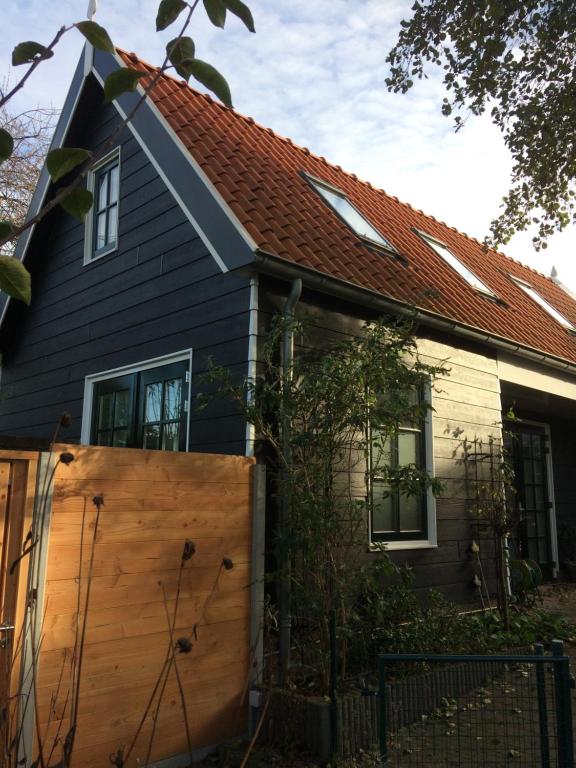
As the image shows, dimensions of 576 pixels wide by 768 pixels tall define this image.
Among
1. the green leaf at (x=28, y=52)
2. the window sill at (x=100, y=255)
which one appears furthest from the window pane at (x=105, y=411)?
the green leaf at (x=28, y=52)

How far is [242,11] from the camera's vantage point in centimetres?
127

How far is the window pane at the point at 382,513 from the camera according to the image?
661 centimetres

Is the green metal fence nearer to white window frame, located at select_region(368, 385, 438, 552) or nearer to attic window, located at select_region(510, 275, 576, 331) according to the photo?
white window frame, located at select_region(368, 385, 438, 552)

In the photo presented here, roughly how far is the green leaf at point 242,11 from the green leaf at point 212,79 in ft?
0.40

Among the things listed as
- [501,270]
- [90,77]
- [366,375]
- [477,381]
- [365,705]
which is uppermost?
[90,77]

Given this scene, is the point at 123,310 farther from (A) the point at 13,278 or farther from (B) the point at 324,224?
(A) the point at 13,278

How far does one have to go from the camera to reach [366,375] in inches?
189

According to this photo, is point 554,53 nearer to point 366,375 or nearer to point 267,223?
point 267,223

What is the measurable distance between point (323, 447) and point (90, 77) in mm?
5893

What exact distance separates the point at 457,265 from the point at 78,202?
9.32 meters

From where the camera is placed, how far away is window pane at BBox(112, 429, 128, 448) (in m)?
7.21

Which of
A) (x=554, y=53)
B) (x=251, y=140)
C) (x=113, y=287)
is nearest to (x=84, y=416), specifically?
(x=113, y=287)

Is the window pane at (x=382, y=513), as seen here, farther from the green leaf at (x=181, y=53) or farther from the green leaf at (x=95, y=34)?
the green leaf at (x=95, y=34)

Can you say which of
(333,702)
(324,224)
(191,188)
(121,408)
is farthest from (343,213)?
(333,702)
